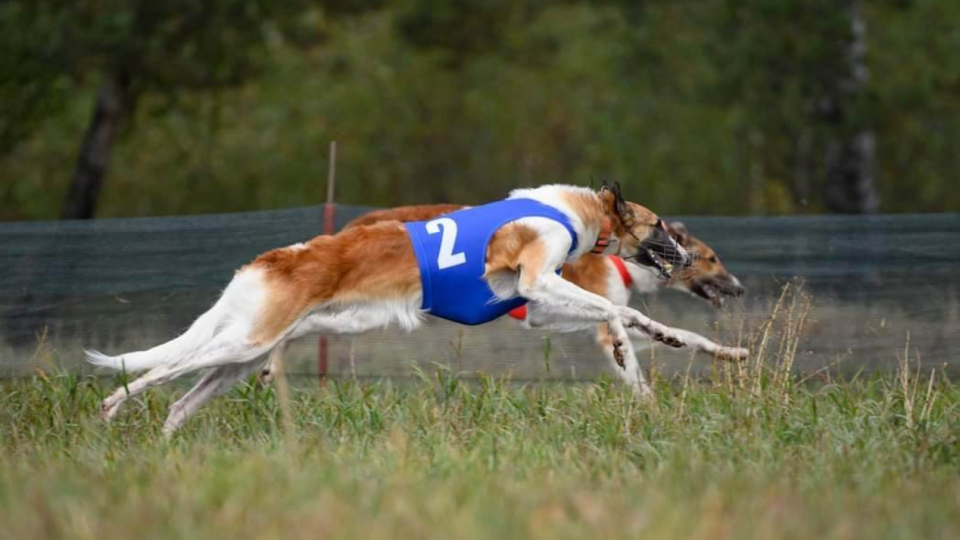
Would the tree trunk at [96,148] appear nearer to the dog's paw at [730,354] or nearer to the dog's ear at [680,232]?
the dog's ear at [680,232]

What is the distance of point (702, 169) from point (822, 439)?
17.4m

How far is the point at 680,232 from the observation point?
8.89 metres

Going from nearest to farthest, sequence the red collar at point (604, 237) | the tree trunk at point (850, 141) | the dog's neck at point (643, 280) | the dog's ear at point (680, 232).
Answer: the red collar at point (604, 237) → the dog's ear at point (680, 232) → the dog's neck at point (643, 280) → the tree trunk at point (850, 141)

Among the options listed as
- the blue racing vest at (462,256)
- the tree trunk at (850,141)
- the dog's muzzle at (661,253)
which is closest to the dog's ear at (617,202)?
the dog's muzzle at (661,253)

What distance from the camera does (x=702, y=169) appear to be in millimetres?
23234

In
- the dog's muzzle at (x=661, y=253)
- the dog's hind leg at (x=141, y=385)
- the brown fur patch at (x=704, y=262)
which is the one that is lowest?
the dog's hind leg at (x=141, y=385)

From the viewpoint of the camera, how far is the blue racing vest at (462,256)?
695 centimetres

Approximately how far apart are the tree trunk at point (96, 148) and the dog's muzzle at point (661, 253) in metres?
11.6

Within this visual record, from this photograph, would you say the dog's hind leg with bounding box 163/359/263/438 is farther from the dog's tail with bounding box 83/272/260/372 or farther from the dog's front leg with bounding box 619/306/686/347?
the dog's front leg with bounding box 619/306/686/347

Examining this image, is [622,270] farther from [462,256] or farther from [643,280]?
[462,256]

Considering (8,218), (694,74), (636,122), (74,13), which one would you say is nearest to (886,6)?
(694,74)

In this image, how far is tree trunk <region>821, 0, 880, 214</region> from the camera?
18078 mm

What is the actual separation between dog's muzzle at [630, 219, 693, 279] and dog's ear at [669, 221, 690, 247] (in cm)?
95

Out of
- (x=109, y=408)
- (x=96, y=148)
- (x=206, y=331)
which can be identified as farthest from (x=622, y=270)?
(x=96, y=148)
